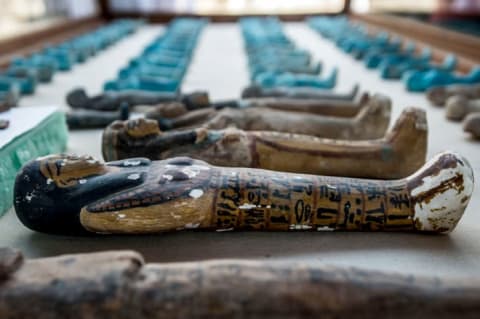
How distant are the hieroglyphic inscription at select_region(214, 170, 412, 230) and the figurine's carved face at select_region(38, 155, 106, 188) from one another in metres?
0.45

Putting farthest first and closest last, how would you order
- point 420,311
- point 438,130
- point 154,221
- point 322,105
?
point 438,130
point 322,105
point 154,221
point 420,311

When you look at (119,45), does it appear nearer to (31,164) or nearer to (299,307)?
(31,164)

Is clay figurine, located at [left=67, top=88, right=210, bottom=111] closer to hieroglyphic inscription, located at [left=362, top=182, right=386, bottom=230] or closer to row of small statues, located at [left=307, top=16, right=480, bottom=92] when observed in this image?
hieroglyphic inscription, located at [left=362, top=182, right=386, bottom=230]

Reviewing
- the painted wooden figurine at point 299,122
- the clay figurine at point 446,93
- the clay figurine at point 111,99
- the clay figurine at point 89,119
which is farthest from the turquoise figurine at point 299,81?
the painted wooden figurine at point 299,122

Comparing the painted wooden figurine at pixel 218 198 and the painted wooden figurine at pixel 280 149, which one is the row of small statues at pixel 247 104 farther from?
the painted wooden figurine at pixel 218 198

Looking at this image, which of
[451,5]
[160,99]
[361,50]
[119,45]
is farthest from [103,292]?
[451,5]

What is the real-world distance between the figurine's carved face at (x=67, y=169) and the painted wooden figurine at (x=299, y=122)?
867 mm

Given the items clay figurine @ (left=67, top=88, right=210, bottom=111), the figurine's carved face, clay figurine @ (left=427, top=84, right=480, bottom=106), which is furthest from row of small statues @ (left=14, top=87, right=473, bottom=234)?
clay figurine @ (left=427, top=84, right=480, bottom=106)

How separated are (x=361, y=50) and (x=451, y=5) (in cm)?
248

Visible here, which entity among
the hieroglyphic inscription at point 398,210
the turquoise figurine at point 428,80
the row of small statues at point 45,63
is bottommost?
the row of small statues at point 45,63

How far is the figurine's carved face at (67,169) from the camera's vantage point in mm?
1585

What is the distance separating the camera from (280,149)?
204cm

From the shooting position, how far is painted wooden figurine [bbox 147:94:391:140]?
246 cm

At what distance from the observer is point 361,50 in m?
6.14
